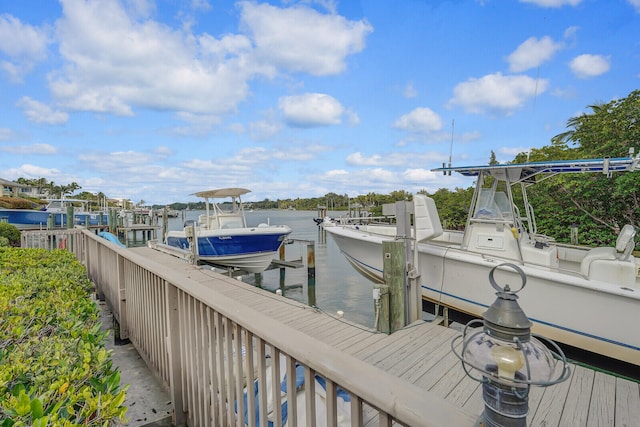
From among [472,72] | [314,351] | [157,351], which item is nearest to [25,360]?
[157,351]

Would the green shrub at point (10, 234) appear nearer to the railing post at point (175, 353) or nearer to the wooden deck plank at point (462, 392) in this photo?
the railing post at point (175, 353)

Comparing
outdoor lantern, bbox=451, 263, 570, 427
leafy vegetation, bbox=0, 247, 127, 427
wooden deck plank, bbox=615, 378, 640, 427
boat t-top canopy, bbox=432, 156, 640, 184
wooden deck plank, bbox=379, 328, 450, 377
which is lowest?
wooden deck plank, bbox=615, 378, 640, 427

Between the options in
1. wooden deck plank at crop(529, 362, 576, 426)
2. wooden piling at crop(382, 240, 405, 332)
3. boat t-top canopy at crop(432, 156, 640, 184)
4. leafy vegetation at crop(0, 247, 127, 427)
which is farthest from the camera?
wooden piling at crop(382, 240, 405, 332)

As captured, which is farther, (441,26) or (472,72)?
(472,72)

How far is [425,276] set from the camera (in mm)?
5809

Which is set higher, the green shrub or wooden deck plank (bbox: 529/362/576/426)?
the green shrub

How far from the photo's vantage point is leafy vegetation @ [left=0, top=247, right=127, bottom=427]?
1.08 meters

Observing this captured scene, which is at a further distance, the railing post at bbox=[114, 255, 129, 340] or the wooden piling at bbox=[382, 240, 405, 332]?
the wooden piling at bbox=[382, 240, 405, 332]

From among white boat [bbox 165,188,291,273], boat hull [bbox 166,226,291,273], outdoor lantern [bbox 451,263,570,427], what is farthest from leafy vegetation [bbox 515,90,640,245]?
outdoor lantern [bbox 451,263,570,427]

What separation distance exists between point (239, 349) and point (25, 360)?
37.9 inches

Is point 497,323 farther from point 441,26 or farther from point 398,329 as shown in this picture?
point 441,26

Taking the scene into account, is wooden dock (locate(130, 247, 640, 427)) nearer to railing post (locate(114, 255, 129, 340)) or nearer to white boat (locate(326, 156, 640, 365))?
railing post (locate(114, 255, 129, 340))

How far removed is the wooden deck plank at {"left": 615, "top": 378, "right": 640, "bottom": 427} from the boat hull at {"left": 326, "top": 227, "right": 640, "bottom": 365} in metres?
1.46

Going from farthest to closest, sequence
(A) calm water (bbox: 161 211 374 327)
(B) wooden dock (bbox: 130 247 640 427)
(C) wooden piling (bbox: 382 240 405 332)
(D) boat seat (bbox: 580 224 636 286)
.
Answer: (A) calm water (bbox: 161 211 374 327) < (C) wooden piling (bbox: 382 240 405 332) < (D) boat seat (bbox: 580 224 636 286) < (B) wooden dock (bbox: 130 247 640 427)
